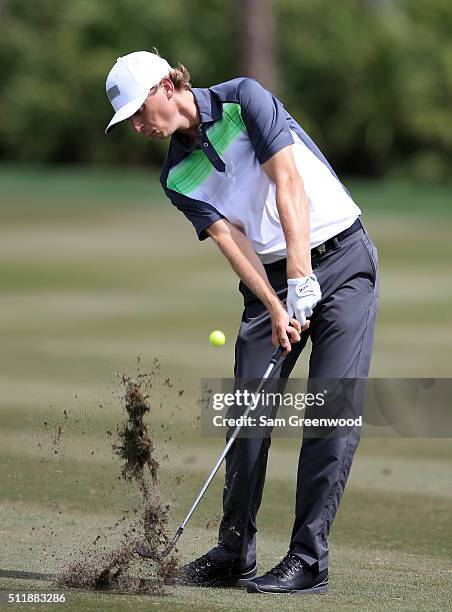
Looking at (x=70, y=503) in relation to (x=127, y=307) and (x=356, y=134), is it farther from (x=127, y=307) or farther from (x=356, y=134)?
(x=356, y=134)

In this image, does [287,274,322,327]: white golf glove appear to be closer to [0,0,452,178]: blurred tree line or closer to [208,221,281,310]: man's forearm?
[208,221,281,310]: man's forearm

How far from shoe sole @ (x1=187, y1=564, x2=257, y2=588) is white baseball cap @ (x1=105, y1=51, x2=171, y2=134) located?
1757 mm

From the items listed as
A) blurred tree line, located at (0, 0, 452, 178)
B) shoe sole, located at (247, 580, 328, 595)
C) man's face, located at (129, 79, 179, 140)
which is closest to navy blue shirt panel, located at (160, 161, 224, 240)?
man's face, located at (129, 79, 179, 140)

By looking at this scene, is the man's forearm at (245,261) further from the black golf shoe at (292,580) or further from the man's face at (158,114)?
the black golf shoe at (292,580)

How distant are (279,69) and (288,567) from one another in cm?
2571

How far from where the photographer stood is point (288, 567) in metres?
5.41

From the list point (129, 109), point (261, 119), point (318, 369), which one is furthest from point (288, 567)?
point (129, 109)

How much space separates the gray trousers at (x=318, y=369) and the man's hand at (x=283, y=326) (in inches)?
5.0

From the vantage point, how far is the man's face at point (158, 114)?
5.24m

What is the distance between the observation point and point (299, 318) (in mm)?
5355

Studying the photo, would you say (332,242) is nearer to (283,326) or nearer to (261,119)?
(283,326)

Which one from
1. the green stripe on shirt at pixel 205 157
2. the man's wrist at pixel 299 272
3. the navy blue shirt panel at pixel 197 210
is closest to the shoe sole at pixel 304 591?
the man's wrist at pixel 299 272

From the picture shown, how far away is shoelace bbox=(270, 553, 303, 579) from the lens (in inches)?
212

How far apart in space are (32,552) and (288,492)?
6.11 ft
